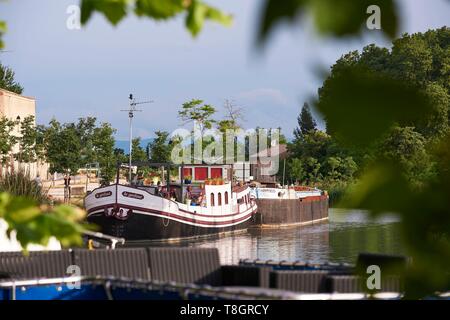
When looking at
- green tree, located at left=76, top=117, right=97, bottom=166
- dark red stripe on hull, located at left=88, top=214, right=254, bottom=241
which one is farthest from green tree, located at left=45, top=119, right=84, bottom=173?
dark red stripe on hull, located at left=88, top=214, right=254, bottom=241

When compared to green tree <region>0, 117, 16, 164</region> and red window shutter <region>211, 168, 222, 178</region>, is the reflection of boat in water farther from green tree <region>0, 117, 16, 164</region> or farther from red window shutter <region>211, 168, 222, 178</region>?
green tree <region>0, 117, 16, 164</region>

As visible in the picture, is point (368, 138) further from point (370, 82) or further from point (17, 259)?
point (17, 259)

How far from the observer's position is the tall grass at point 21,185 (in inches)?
1088

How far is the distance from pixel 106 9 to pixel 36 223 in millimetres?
759

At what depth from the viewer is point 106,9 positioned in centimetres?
171

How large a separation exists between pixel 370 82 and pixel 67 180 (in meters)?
42.3

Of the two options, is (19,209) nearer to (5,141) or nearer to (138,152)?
(5,141)

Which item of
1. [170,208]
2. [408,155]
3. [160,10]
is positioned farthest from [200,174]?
[408,155]

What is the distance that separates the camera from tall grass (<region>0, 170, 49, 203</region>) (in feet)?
90.7

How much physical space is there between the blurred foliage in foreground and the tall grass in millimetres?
25485

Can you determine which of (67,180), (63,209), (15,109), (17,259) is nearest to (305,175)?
(15,109)

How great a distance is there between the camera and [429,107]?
0.84 meters

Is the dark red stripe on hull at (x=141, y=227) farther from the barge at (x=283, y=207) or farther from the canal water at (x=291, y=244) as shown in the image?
the barge at (x=283, y=207)

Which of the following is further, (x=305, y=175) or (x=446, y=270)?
(x=305, y=175)
